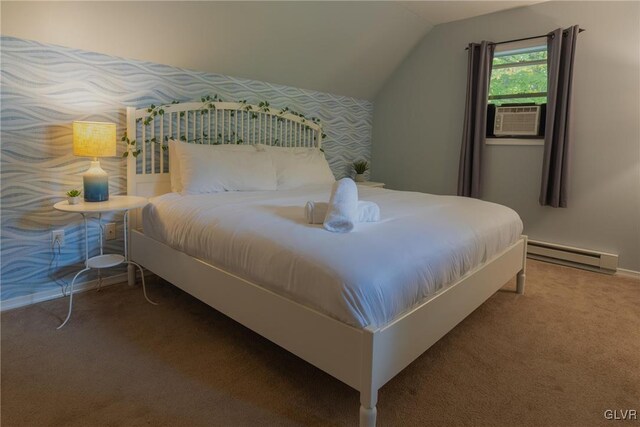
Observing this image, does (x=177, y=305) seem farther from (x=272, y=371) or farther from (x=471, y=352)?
(x=471, y=352)

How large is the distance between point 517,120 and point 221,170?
2820 millimetres

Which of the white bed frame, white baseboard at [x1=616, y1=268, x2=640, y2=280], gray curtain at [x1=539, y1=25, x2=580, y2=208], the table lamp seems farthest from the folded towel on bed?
white baseboard at [x1=616, y1=268, x2=640, y2=280]

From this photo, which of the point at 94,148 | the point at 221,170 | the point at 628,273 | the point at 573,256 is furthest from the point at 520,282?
the point at 94,148

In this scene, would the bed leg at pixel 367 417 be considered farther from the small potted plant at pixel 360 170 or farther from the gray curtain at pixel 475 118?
the small potted plant at pixel 360 170

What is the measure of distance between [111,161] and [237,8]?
143 centimetres

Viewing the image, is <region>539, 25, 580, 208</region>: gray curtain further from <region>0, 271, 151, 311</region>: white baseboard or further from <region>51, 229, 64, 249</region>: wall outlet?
<region>51, 229, 64, 249</region>: wall outlet

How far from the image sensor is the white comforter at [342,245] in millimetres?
1362

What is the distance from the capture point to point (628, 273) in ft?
10.6

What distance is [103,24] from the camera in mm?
2420

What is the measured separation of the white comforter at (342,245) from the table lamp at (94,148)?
304mm

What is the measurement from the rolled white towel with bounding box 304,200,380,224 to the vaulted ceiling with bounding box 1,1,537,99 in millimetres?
1799

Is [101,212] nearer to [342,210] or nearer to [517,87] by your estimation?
[342,210]

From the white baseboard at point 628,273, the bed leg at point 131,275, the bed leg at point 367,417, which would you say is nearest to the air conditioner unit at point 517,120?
the white baseboard at point 628,273

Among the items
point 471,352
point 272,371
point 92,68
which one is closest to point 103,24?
point 92,68
